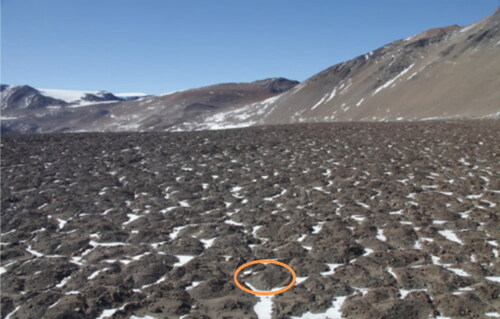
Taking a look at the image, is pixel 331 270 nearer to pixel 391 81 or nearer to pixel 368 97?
pixel 368 97

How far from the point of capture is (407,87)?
57.8 m

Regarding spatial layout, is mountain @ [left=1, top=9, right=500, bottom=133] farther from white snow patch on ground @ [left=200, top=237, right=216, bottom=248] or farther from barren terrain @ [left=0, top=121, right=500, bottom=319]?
white snow patch on ground @ [left=200, top=237, right=216, bottom=248]

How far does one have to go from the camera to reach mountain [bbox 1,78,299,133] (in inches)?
4594

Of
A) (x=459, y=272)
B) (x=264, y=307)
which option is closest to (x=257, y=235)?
(x=264, y=307)

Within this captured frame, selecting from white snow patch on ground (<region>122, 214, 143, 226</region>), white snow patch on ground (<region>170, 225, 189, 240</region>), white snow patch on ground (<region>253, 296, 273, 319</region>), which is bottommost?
white snow patch on ground (<region>253, 296, 273, 319</region>)

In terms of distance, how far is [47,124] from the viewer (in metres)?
140

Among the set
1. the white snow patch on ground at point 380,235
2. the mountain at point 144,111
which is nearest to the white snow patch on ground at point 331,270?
the white snow patch on ground at point 380,235

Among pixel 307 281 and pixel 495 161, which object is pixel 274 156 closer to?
pixel 495 161

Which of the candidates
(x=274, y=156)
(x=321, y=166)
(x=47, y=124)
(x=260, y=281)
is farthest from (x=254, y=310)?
(x=47, y=124)

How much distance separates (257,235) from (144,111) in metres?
136

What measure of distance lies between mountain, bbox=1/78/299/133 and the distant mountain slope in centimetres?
2113

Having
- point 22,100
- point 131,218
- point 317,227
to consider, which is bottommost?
point 317,227

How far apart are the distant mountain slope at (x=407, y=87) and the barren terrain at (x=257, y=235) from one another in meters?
26.4

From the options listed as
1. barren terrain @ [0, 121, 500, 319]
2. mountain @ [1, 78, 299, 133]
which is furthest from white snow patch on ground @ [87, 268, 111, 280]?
mountain @ [1, 78, 299, 133]
